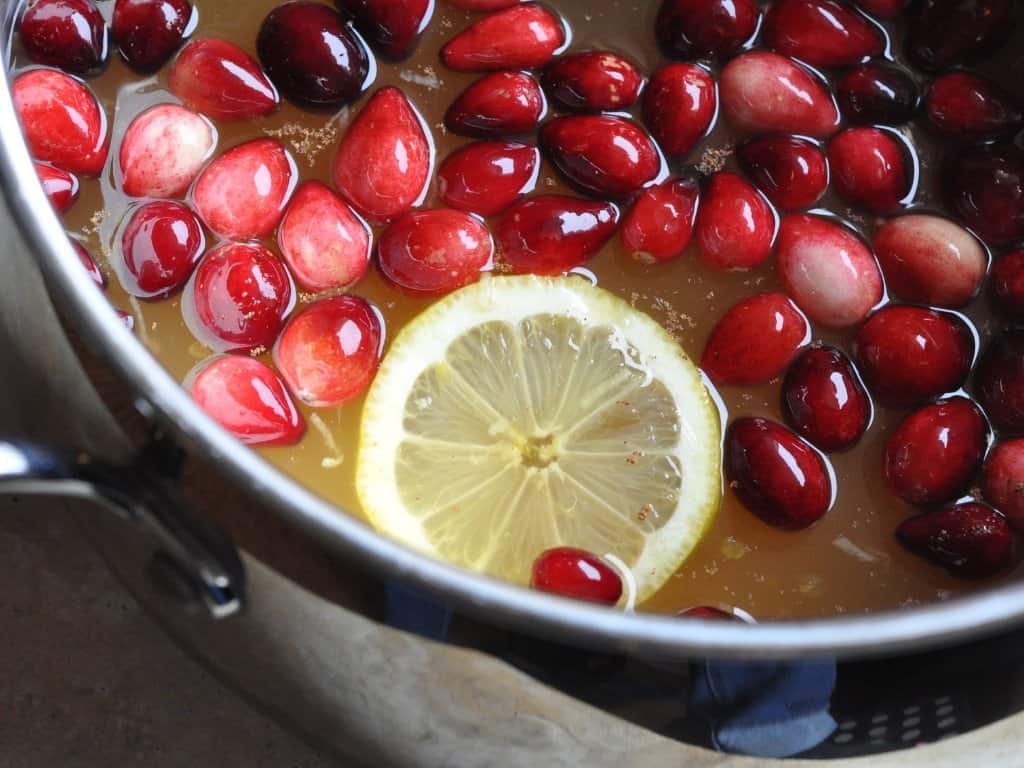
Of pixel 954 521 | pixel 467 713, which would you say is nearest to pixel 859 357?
pixel 954 521

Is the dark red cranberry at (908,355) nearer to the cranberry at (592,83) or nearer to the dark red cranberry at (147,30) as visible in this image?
the cranberry at (592,83)

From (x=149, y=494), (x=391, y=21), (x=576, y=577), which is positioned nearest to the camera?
(x=149, y=494)

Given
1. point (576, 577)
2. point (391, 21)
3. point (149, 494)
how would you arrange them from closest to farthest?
point (149, 494) < point (576, 577) < point (391, 21)

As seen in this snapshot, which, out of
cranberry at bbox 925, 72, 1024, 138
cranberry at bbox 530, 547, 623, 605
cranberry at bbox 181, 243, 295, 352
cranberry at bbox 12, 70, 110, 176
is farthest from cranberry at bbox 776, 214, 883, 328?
cranberry at bbox 12, 70, 110, 176

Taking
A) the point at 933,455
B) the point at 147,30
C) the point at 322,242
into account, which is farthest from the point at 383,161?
the point at 933,455

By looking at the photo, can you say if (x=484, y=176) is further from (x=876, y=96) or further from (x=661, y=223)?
(x=876, y=96)

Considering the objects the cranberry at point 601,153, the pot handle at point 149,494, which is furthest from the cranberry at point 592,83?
the pot handle at point 149,494

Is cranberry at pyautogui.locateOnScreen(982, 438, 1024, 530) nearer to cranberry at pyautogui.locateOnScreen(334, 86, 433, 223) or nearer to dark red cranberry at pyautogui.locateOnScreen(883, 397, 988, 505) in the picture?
dark red cranberry at pyautogui.locateOnScreen(883, 397, 988, 505)
